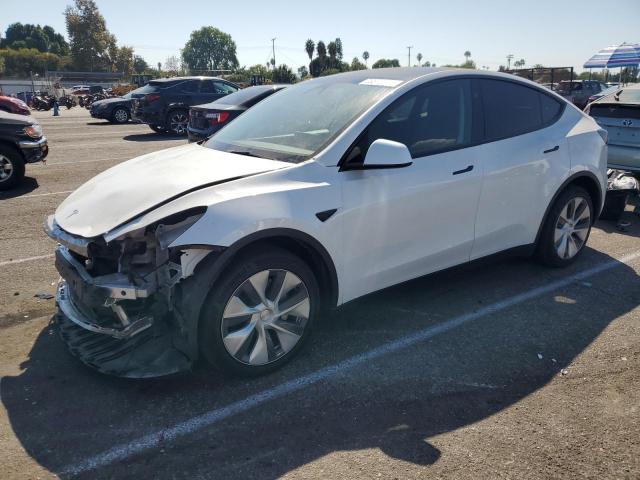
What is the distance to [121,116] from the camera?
70.1ft

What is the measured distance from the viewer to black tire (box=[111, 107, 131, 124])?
69.4ft

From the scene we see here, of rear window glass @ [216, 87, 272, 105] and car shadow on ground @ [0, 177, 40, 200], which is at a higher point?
rear window glass @ [216, 87, 272, 105]

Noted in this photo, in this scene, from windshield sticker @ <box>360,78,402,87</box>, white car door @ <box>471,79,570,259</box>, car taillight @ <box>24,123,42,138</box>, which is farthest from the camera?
car taillight @ <box>24,123,42,138</box>

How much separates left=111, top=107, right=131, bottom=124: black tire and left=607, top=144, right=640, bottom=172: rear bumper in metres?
18.7

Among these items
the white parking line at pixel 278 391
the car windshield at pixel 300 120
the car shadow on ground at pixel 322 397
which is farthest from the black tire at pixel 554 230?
the car windshield at pixel 300 120

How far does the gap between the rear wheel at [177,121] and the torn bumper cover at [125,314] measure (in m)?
14.2

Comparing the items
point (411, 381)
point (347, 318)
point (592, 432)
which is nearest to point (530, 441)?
point (592, 432)

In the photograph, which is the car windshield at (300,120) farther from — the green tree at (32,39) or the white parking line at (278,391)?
the green tree at (32,39)

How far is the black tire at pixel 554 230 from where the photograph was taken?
478 cm

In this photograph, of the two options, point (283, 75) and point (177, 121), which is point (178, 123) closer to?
point (177, 121)

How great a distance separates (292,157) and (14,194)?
658cm

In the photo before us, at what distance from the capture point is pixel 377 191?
3475 millimetres

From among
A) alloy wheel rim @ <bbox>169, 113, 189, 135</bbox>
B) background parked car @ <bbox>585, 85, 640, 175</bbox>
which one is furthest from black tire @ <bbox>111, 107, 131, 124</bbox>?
background parked car @ <bbox>585, 85, 640, 175</bbox>

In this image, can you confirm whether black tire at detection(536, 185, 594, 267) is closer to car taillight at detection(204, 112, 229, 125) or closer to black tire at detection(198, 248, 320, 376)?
black tire at detection(198, 248, 320, 376)
